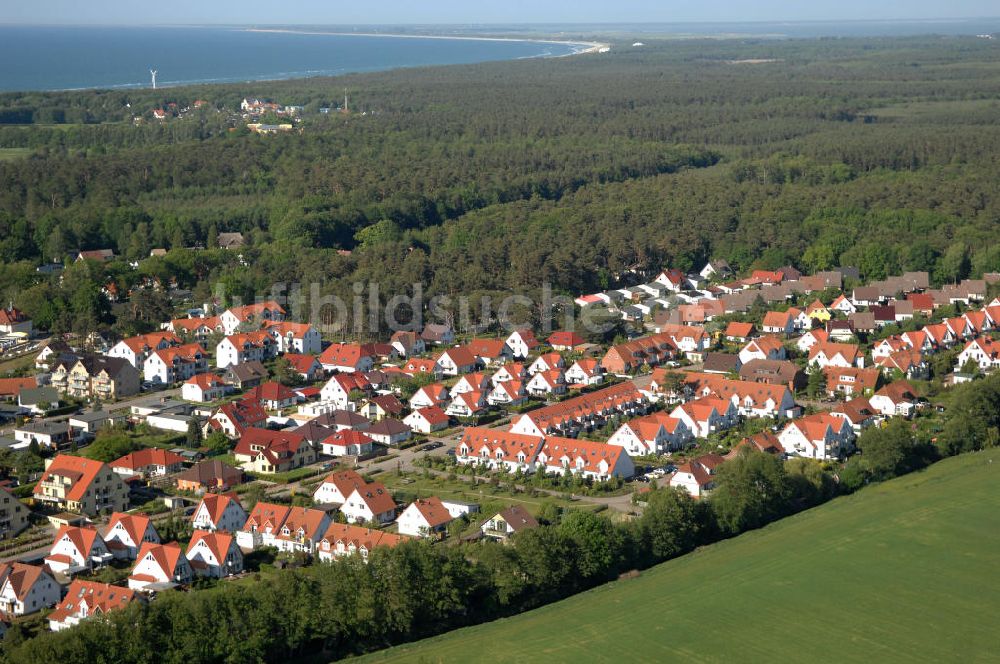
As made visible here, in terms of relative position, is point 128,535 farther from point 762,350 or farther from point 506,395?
point 762,350

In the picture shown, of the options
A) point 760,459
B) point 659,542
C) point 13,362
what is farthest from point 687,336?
point 13,362

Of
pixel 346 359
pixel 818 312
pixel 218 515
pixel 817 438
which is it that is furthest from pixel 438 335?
pixel 218 515

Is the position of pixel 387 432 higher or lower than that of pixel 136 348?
lower

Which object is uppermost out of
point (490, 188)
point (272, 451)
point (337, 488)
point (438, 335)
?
point (490, 188)

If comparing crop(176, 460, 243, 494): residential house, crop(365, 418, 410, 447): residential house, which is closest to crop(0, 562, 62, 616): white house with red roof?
crop(176, 460, 243, 494): residential house

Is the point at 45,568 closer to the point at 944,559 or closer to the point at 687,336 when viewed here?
the point at 944,559

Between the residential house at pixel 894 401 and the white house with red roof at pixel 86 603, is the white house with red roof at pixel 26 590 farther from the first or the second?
the residential house at pixel 894 401
